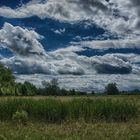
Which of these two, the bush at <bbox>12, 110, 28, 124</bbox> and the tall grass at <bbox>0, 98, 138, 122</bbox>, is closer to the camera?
the bush at <bbox>12, 110, 28, 124</bbox>

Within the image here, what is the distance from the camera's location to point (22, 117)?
74.3ft

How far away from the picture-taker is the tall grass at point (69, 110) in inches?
1018

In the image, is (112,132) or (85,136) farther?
(112,132)

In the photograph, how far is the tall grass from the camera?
2586cm

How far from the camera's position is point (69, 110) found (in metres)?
26.1

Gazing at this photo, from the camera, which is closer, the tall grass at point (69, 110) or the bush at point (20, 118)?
the bush at point (20, 118)

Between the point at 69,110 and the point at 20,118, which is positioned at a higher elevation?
the point at 69,110

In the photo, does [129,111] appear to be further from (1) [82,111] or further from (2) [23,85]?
(2) [23,85]

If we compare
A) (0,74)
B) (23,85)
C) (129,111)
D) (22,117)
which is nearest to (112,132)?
(22,117)

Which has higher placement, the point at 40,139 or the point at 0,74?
the point at 0,74

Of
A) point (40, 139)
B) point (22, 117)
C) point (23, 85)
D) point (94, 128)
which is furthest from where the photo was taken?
point (23, 85)

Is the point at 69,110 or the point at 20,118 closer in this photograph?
the point at 20,118

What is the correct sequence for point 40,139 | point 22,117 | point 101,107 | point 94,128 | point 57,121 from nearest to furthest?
point 40,139
point 94,128
point 22,117
point 57,121
point 101,107

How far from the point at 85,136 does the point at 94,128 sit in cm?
290
